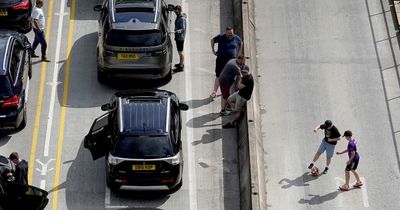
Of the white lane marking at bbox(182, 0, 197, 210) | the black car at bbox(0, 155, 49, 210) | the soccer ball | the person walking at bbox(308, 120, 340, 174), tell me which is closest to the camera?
the black car at bbox(0, 155, 49, 210)

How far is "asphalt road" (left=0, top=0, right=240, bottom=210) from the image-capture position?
23688mm

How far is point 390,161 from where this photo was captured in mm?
25438

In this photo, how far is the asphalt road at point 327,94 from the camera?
969 inches

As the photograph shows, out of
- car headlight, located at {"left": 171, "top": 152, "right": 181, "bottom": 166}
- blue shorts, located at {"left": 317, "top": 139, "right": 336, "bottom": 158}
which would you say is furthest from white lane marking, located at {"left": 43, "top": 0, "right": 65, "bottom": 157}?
blue shorts, located at {"left": 317, "top": 139, "right": 336, "bottom": 158}

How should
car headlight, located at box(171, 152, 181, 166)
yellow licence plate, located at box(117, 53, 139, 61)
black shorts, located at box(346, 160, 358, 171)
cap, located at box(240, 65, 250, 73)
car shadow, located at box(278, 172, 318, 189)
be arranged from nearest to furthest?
car headlight, located at box(171, 152, 181, 166) → black shorts, located at box(346, 160, 358, 171) → car shadow, located at box(278, 172, 318, 189) → cap, located at box(240, 65, 250, 73) → yellow licence plate, located at box(117, 53, 139, 61)

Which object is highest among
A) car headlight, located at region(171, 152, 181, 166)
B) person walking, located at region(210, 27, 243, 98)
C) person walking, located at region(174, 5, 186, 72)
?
person walking, located at region(174, 5, 186, 72)

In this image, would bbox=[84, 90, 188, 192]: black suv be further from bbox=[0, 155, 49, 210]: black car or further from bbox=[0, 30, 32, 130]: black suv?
bbox=[0, 30, 32, 130]: black suv

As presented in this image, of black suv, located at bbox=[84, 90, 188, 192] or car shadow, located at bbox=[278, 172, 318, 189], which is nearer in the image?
black suv, located at bbox=[84, 90, 188, 192]

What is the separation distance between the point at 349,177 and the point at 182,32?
5643 mm

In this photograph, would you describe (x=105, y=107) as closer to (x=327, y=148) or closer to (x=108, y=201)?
(x=108, y=201)

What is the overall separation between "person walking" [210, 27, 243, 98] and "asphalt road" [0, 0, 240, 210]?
86 centimetres

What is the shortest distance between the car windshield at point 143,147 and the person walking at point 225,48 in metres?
3.98

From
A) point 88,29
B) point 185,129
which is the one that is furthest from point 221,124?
point 88,29

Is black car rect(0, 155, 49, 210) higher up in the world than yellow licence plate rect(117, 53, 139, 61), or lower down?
lower down
